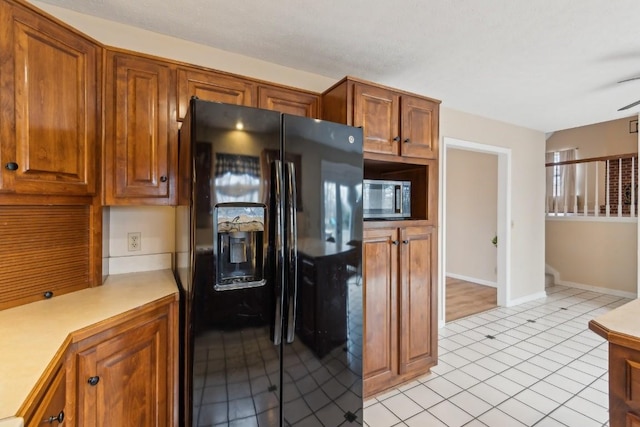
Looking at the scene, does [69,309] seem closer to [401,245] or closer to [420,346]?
[401,245]

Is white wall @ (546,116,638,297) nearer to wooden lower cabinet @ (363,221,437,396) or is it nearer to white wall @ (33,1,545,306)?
white wall @ (33,1,545,306)

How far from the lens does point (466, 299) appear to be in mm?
4383

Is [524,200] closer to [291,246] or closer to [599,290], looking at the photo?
[599,290]

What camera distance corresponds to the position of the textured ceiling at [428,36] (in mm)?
1674

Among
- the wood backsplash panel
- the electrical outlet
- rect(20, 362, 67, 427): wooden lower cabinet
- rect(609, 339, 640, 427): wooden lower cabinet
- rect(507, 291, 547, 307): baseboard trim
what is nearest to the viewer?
rect(20, 362, 67, 427): wooden lower cabinet

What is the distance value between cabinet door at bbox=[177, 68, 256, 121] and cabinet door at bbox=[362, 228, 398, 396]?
3.98 feet

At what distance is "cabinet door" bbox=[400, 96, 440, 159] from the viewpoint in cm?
221

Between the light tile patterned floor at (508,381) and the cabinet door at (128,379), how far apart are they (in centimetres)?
128

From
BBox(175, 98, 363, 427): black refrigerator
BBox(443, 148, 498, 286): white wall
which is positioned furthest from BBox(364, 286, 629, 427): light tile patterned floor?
BBox(443, 148, 498, 286): white wall

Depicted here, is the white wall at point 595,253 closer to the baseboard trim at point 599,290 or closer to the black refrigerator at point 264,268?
the baseboard trim at point 599,290

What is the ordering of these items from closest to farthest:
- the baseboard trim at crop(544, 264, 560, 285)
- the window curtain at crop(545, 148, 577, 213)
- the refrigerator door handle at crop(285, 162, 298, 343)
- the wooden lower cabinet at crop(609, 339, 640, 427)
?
the wooden lower cabinet at crop(609, 339, 640, 427), the refrigerator door handle at crop(285, 162, 298, 343), the baseboard trim at crop(544, 264, 560, 285), the window curtain at crop(545, 148, 577, 213)

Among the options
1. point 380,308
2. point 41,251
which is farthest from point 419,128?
point 41,251

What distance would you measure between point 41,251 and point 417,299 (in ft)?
7.61

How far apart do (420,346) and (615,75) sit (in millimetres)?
2844
